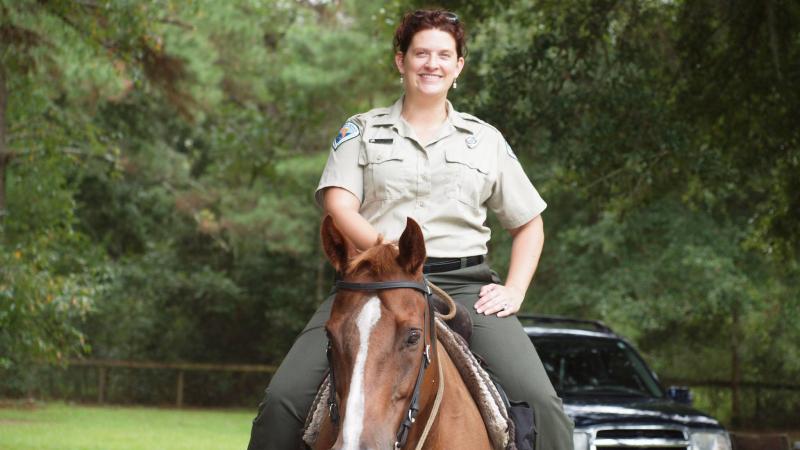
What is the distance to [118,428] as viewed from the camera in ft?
75.4

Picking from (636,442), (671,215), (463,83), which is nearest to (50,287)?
(463,83)

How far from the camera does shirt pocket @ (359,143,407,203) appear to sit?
475cm

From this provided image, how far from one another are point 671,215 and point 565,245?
234cm

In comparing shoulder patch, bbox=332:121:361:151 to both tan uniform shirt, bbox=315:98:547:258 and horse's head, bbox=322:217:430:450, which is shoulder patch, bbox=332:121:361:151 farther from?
horse's head, bbox=322:217:430:450

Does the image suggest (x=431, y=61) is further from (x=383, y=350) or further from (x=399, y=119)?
(x=383, y=350)

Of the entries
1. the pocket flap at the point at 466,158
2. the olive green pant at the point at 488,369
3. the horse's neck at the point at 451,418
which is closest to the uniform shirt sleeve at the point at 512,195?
the pocket flap at the point at 466,158

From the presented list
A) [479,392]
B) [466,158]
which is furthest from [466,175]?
[479,392]

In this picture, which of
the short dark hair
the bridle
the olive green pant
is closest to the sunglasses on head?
the short dark hair

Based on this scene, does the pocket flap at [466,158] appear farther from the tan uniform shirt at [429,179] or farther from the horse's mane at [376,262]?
the horse's mane at [376,262]

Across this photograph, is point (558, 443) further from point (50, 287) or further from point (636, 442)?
point (50, 287)

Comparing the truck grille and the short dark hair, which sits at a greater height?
the short dark hair

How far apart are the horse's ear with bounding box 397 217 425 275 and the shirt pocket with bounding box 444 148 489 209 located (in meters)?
0.92

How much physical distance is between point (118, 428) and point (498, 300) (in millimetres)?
19601

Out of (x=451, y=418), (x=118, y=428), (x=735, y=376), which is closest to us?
(x=451, y=418)
